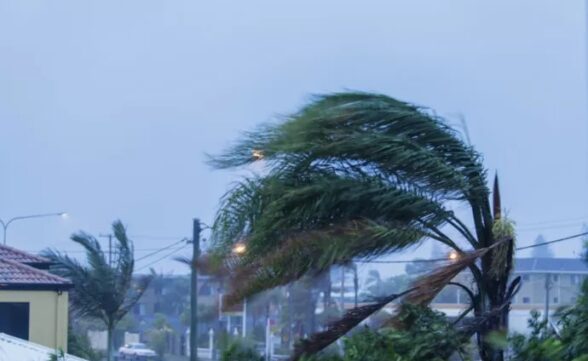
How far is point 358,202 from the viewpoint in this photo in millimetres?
7551

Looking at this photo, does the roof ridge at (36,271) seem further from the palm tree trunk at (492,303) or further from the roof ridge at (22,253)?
the palm tree trunk at (492,303)

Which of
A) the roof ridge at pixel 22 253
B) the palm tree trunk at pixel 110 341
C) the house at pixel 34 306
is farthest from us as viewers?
the roof ridge at pixel 22 253

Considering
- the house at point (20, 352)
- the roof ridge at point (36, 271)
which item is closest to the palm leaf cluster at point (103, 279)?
the roof ridge at point (36, 271)

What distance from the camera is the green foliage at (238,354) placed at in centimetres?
837

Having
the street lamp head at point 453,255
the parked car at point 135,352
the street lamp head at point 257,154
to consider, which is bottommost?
the parked car at point 135,352

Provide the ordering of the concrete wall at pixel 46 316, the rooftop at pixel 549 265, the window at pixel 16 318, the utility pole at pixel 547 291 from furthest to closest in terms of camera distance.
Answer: the concrete wall at pixel 46 316 < the window at pixel 16 318 < the rooftop at pixel 549 265 < the utility pole at pixel 547 291

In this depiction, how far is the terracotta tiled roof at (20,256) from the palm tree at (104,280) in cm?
57

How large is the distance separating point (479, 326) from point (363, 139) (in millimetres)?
1652

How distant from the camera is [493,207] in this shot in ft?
26.0

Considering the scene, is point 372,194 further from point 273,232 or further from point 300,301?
point 300,301

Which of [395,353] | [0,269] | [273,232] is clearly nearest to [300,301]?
[273,232]

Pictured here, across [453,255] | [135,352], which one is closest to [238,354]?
[453,255]

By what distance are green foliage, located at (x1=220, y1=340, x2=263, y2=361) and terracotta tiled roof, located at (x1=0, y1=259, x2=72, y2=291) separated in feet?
50.8

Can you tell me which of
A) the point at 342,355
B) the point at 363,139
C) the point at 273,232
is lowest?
the point at 342,355
